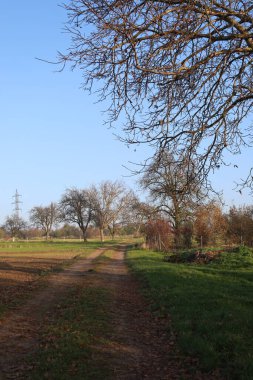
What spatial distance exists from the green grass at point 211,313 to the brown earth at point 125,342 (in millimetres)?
310

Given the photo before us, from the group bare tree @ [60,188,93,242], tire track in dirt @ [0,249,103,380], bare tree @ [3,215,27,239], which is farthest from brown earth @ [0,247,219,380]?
bare tree @ [3,215,27,239]

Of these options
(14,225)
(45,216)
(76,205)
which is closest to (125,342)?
(76,205)

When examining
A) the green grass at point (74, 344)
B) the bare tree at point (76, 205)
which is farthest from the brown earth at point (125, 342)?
the bare tree at point (76, 205)

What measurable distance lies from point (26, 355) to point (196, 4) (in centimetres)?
659

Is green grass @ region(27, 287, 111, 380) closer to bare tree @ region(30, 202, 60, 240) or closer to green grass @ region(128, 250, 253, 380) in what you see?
green grass @ region(128, 250, 253, 380)

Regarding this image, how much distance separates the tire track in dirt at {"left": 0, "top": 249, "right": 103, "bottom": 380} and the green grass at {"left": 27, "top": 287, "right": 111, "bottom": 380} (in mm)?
238

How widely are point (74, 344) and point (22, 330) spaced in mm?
1951

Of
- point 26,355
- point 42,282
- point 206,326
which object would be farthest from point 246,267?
point 26,355

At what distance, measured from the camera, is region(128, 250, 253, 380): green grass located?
6.37 m

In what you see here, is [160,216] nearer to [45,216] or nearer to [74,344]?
[74,344]

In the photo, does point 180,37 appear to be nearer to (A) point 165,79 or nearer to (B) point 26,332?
(A) point 165,79

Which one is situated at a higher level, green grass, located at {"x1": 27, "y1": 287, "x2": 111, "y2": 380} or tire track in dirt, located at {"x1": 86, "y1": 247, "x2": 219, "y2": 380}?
green grass, located at {"x1": 27, "y1": 287, "x2": 111, "y2": 380}

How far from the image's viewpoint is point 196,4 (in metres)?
7.19

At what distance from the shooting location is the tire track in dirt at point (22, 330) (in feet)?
20.6
